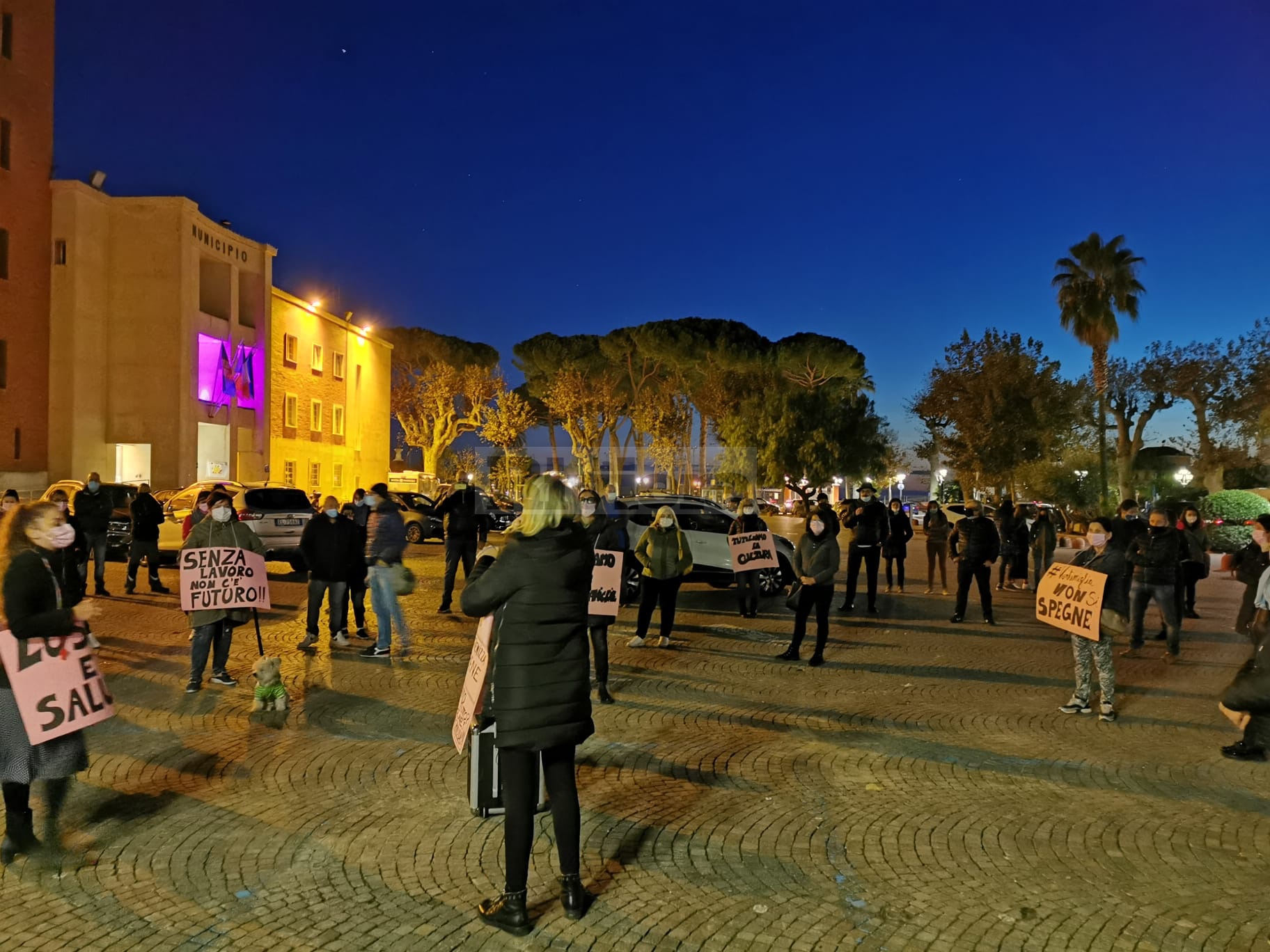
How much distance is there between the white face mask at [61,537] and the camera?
183 inches

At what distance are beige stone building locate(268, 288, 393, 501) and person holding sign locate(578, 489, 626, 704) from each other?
102ft

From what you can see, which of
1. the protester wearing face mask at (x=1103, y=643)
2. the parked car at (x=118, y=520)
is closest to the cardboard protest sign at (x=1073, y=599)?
the protester wearing face mask at (x=1103, y=643)

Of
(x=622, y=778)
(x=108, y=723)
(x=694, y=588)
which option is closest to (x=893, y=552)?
(x=694, y=588)

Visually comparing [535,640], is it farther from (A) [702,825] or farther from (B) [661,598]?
(B) [661,598]

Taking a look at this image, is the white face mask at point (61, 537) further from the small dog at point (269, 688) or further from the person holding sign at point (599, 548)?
the person holding sign at point (599, 548)

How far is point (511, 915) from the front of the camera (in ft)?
12.7

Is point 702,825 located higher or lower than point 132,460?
lower

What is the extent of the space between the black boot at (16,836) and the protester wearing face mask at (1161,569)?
32.1 feet

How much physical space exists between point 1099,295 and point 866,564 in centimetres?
3348

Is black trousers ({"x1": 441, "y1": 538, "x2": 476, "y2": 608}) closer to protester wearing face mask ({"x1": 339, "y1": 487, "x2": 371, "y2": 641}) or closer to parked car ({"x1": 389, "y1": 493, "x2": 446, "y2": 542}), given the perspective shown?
protester wearing face mask ({"x1": 339, "y1": 487, "x2": 371, "y2": 641})

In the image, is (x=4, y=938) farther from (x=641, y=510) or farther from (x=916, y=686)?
(x=641, y=510)

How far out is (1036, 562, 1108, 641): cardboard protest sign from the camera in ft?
24.8

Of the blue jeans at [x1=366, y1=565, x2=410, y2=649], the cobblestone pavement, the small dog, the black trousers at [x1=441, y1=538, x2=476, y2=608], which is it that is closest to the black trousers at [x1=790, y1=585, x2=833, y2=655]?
the cobblestone pavement

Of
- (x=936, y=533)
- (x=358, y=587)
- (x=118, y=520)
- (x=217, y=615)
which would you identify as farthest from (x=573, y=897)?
(x=118, y=520)
